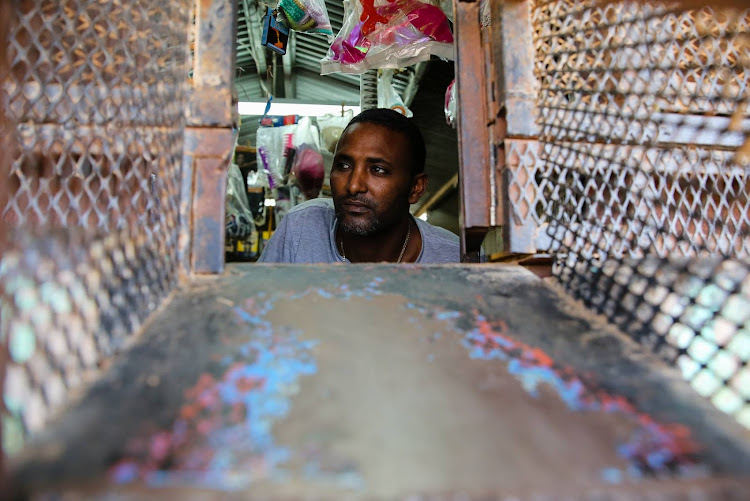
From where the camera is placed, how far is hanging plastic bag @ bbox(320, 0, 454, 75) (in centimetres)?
256

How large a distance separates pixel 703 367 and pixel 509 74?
85cm

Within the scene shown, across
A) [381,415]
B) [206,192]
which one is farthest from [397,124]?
[381,415]

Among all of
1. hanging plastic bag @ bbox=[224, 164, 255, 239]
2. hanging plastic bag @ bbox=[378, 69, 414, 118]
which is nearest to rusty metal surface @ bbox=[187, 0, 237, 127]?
hanging plastic bag @ bbox=[378, 69, 414, 118]

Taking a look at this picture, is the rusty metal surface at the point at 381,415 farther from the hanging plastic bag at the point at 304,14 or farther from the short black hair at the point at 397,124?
the hanging plastic bag at the point at 304,14

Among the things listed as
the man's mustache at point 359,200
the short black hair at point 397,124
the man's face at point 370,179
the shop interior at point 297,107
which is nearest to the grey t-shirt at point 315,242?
the man's face at point 370,179

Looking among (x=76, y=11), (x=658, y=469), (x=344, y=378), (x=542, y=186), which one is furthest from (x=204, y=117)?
(x=658, y=469)

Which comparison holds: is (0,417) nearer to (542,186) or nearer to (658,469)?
(658,469)

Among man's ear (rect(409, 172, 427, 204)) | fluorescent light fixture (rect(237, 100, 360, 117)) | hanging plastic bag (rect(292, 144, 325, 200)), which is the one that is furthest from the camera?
fluorescent light fixture (rect(237, 100, 360, 117))

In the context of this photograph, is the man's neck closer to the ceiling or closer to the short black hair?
the short black hair

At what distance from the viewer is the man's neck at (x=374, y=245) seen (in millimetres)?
2520

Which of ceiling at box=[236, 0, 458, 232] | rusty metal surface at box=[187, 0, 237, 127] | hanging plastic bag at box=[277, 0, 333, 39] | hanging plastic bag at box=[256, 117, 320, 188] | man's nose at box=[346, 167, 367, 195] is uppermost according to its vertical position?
ceiling at box=[236, 0, 458, 232]

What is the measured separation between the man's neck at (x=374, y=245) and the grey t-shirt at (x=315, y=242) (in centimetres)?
7

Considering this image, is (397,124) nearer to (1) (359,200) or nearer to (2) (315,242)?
(1) (359,200)

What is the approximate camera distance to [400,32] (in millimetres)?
2562
